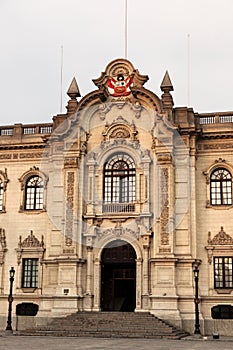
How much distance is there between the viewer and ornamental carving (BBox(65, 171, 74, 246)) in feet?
111

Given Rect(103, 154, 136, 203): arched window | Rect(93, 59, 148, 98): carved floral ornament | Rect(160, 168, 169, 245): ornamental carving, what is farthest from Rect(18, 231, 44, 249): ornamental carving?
Rect(93, 59, 148, 98): carved floral ornament

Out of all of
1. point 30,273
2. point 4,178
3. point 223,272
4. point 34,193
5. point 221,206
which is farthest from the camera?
point 4,178

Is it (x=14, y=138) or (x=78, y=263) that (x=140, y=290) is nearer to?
(x=78, y=263)

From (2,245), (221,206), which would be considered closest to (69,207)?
(2,245)

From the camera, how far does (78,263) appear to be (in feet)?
110

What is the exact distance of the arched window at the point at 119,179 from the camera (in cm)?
3472

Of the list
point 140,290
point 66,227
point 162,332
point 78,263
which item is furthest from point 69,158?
point 162,332

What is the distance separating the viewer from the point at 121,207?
112 feet

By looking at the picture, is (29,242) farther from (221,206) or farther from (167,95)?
(167,95)

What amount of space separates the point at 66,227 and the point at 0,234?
4.69 meters

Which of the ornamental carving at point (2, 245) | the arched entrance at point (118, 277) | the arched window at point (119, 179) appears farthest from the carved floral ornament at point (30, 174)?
the arched entrance at point (118, 277)

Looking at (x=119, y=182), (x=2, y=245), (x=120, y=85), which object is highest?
(x=120, y=85)

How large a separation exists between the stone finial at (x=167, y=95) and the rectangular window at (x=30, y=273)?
1229 centimetres

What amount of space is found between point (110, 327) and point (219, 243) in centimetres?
798
